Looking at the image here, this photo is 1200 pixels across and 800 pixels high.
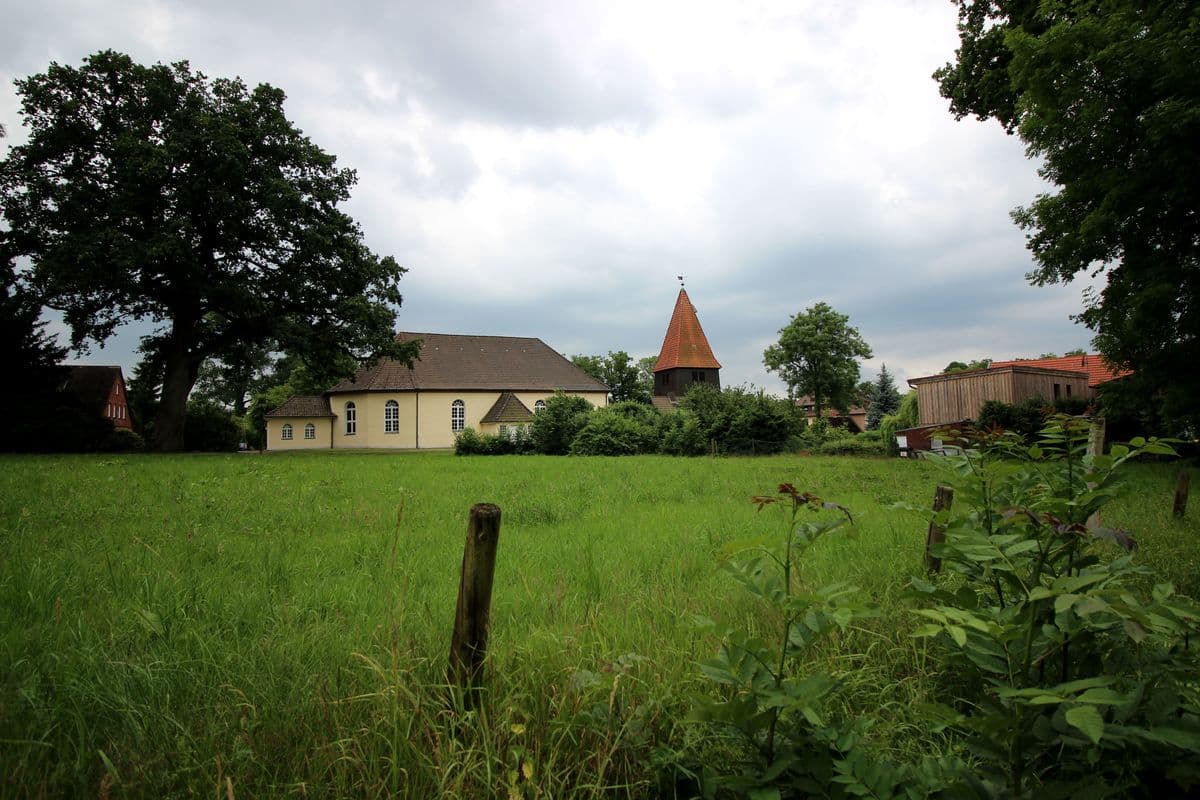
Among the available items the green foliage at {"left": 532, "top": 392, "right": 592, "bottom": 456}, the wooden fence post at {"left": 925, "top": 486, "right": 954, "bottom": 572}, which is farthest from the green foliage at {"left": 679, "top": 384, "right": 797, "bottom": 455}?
the wooden fence post at {"left": 925, "top": 486, "right": 954, "bottom": 572}

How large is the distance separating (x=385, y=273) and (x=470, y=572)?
91.6 ft

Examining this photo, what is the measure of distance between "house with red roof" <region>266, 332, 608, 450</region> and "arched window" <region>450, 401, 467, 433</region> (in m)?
0.08

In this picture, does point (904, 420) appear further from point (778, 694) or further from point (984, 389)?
point (778, 694)

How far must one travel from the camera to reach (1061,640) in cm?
177

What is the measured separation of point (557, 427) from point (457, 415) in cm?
1940

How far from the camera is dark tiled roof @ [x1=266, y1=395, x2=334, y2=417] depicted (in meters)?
50.6

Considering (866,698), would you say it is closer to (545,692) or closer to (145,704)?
(545,692)

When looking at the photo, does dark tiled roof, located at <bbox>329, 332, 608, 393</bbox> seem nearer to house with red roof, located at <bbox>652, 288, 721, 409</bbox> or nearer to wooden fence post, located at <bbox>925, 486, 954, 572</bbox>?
house with red roof, located at <bbox>652, 288, 721, 409</bbox>

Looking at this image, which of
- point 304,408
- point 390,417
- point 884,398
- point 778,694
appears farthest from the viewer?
point 884,398

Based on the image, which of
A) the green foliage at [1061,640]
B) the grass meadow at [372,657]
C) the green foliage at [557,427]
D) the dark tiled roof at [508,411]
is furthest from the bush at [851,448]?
the green foliage at [1061,640]

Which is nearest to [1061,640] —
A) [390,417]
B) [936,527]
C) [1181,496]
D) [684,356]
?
[936,527]

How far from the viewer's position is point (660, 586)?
4.44 meters

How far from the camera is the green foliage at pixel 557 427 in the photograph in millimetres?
32281

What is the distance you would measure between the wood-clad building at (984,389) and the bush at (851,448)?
272 cm
